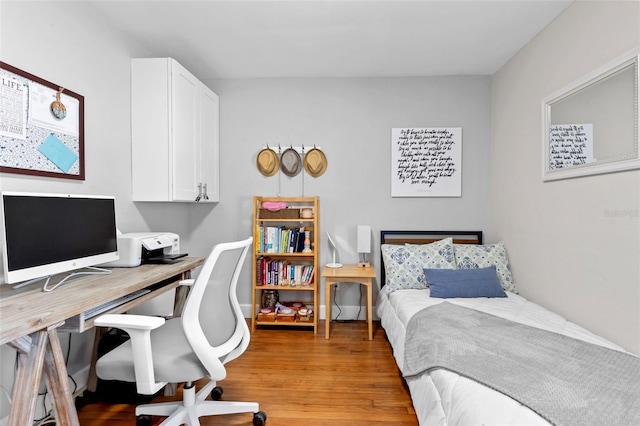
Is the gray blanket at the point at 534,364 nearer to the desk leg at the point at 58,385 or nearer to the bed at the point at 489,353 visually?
the bed at the point at 489,353

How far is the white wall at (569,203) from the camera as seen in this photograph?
5.69ft

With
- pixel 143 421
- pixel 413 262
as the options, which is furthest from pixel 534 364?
pixel 143 421

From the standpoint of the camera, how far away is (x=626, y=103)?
67.6 inches

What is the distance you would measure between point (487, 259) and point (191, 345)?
8.25ft

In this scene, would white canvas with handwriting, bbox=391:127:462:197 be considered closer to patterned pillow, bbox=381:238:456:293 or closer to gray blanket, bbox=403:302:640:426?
patterned pillow, bbox=381:238:456:293

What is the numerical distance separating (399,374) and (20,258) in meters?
2.29

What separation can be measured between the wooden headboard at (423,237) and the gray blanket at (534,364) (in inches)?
49.1

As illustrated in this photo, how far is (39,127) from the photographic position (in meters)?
1.78

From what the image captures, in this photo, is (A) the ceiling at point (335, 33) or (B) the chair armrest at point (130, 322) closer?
(B) the chair armrest at point (130, 322)

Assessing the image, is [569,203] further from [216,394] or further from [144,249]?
[144,249]

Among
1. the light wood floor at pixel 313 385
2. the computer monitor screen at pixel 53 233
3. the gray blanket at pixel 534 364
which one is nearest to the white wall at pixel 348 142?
the light wood floor at pixel 313 385

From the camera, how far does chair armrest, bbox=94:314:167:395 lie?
50.1 inches

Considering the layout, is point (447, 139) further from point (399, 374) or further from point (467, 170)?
point (399, 374)

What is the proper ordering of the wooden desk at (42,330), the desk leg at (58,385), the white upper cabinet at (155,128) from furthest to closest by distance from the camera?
the white upper cabinet at (155,128)
the desk leg at (58,385)
the wooden desk at (42,330)
